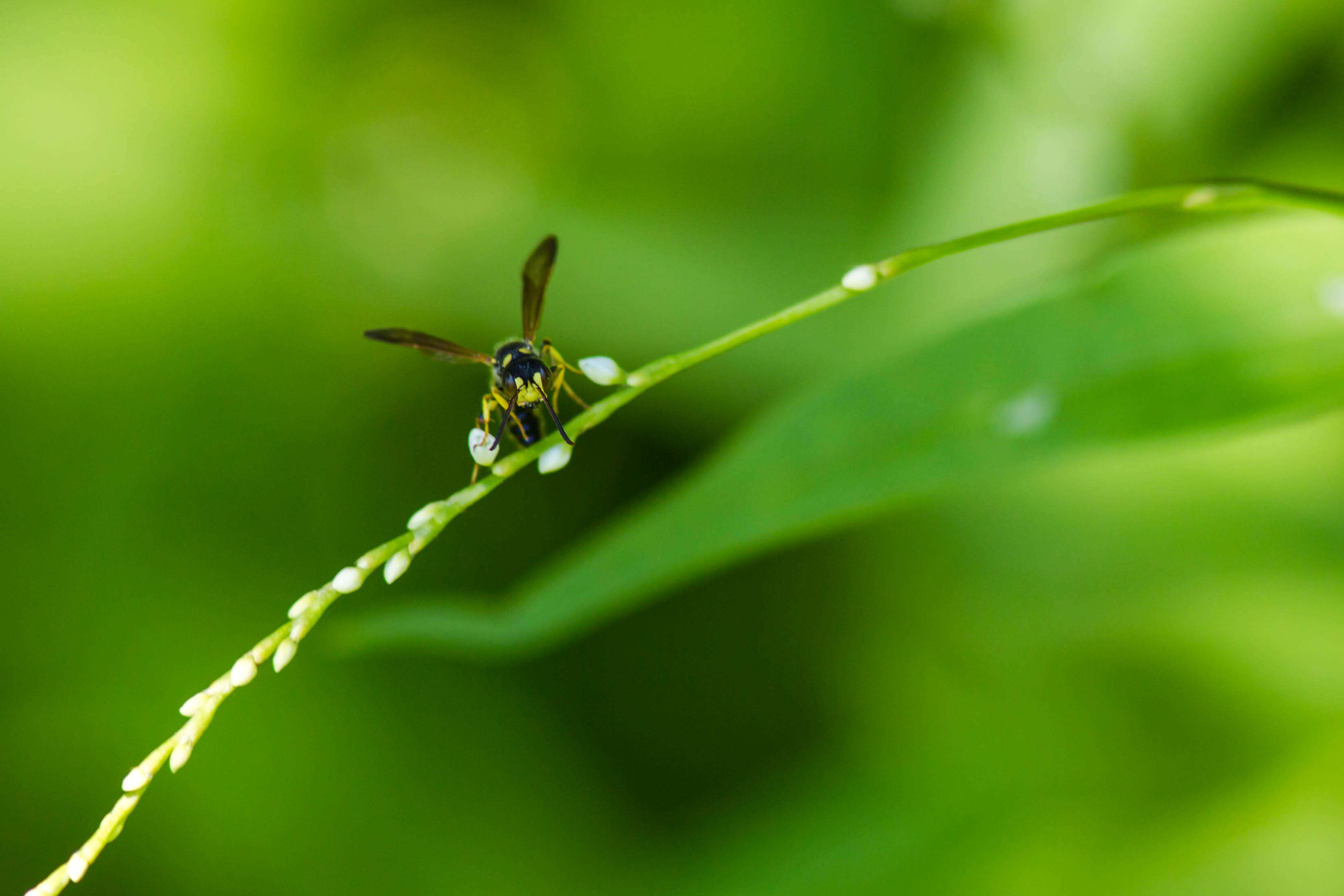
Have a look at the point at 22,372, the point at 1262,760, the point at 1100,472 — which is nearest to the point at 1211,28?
the point at 1100,472

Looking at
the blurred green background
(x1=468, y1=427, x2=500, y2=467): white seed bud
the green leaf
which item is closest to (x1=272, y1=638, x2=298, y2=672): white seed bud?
(x1=468, y1=427, x2=500, y2=467): white seed bud

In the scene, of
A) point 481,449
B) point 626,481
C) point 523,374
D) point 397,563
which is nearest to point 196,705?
point 397,563

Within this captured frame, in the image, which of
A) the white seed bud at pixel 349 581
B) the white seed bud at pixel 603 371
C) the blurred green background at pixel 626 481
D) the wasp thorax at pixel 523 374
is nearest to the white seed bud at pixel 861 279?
the white seed bud at pixel 603 371

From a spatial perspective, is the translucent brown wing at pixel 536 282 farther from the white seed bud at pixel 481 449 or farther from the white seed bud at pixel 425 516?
the white seed bud at pixel 425 516

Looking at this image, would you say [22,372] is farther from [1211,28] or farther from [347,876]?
[1211,28]

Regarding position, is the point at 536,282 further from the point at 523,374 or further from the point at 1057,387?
the point at 1057,387

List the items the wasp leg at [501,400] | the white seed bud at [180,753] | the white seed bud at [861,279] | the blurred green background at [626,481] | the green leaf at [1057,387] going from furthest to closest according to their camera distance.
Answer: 1. the blurred green background at [626,481]
2. the green leaf at [1057,387]
3. the wasp leg at [501,400]
4. the white seed bud at [861,279]
5. the white seed bud at [180,753]

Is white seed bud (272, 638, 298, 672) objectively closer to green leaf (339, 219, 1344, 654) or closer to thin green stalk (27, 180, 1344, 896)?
thin green stalk (27, 180, 1344, 896)
